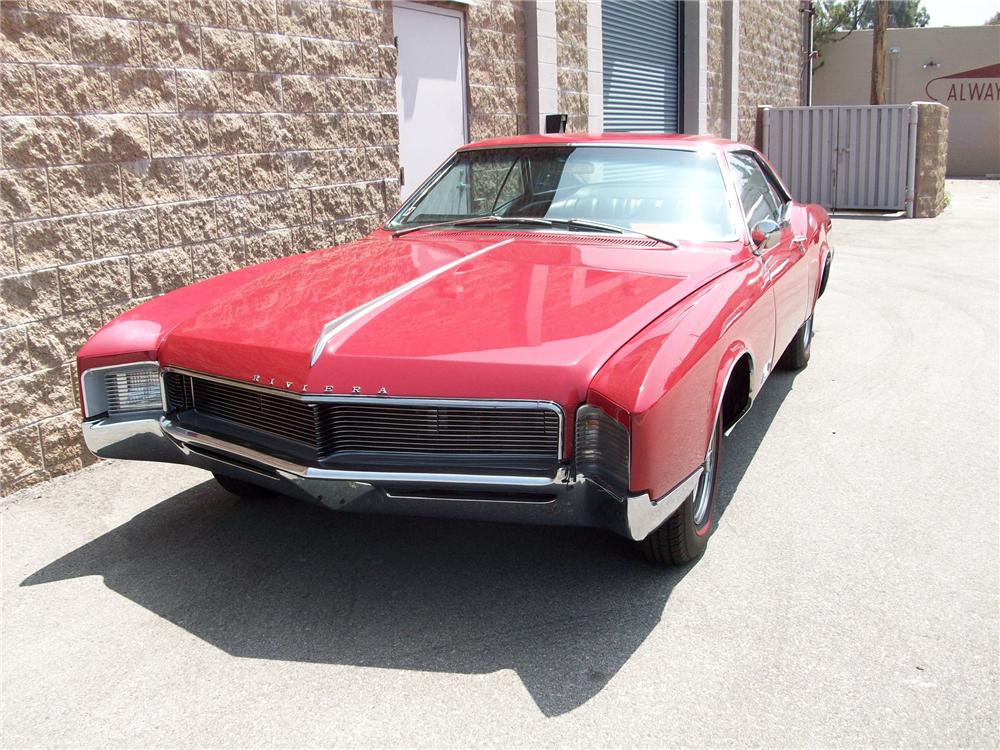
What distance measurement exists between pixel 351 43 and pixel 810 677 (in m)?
5.31

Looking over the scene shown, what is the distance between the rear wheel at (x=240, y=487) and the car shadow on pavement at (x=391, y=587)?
0.15 ft

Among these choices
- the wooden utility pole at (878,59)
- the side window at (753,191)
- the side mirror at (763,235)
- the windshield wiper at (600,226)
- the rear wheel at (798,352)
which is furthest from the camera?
the wooden utility pole at (878,59)

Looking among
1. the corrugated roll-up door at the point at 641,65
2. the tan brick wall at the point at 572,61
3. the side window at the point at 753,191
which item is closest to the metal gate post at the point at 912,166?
the corrugated roll-up door at the point at 641,65

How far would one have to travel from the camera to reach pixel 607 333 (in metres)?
3.11

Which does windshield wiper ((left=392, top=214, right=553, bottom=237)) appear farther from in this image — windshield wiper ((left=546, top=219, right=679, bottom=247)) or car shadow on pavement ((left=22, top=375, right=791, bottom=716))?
car shadow on pavement ((left=22, top=375, right=791, bottom=716))

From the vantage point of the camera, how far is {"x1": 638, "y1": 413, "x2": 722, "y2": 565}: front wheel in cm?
337

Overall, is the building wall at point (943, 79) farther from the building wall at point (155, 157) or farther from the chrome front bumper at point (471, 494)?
the chrome front bumper at point (471, 494)

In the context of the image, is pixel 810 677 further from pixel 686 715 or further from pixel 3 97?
pixel 3 97

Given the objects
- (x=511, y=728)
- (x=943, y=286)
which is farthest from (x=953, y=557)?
(x=943, y=286)

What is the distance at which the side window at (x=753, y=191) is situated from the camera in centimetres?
466

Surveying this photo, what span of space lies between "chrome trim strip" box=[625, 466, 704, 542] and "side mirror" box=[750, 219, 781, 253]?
1.63 meters

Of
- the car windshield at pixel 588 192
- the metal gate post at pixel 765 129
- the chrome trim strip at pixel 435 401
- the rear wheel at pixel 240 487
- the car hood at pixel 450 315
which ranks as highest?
the metal gate post at pixel 765 129

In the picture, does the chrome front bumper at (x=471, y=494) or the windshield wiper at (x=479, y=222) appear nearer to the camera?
the chrome front bumper at (x=471, y=494)

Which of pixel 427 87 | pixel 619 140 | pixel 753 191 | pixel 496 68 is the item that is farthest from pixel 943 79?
pixel 619 140
